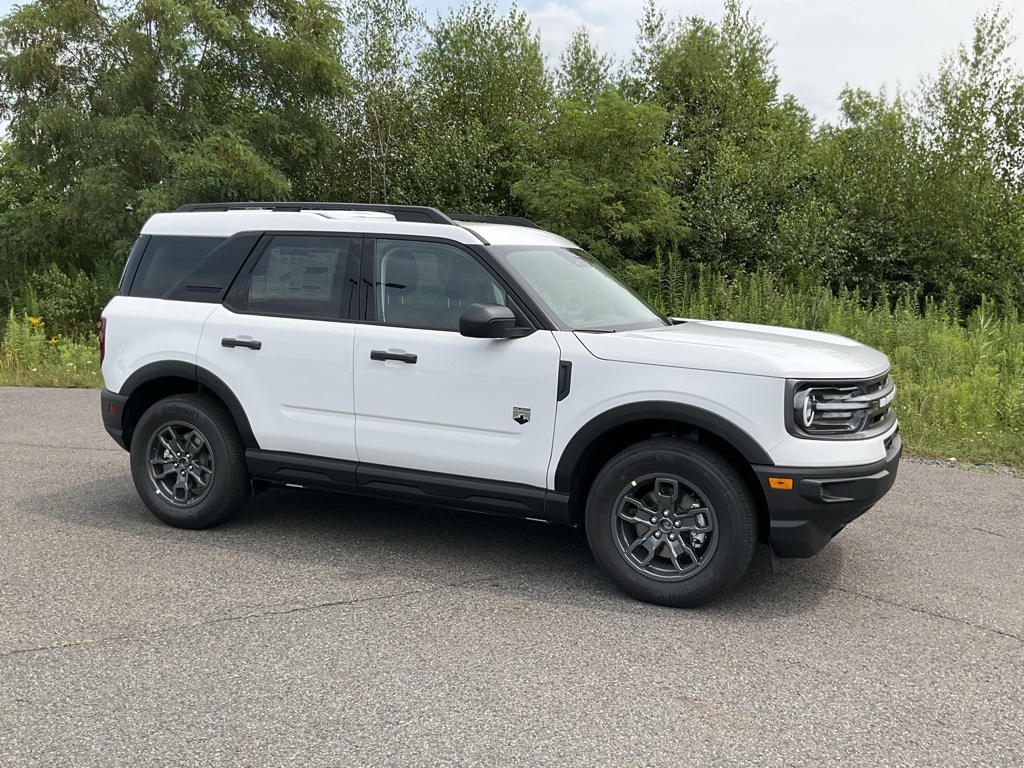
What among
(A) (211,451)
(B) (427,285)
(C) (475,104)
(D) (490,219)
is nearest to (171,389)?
(A) (211,451)

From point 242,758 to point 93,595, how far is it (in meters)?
1.96

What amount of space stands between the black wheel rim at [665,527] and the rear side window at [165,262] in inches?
123

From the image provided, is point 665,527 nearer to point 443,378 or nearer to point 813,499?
point 813,499

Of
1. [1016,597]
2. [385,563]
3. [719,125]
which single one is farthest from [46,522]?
[719,125]

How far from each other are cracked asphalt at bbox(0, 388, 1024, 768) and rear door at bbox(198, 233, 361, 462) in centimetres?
74

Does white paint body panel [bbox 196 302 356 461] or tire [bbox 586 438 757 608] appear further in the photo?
white paint body panel [bbox 196 302 356 461]

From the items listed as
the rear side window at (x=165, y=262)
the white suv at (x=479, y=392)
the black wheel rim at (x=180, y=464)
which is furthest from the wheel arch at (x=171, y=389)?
the rear side window at (x=165, y=262)

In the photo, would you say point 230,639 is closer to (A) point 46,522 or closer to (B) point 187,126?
(A) point 46,522

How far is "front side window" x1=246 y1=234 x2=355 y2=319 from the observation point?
5480mm

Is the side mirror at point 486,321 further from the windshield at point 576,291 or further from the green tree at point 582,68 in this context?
the green tree at point 582,68

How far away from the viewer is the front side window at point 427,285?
202 inches

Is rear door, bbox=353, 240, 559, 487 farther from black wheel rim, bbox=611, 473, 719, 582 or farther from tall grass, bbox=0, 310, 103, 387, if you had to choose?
tall grass, bbox=0, 310, 103, 387

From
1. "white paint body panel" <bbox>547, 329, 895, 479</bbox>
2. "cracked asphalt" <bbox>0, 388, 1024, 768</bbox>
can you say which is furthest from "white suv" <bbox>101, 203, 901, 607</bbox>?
"cracked asphalt" <bbox>0, 388, 1024, 768</bbox>

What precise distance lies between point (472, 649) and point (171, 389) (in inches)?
122
